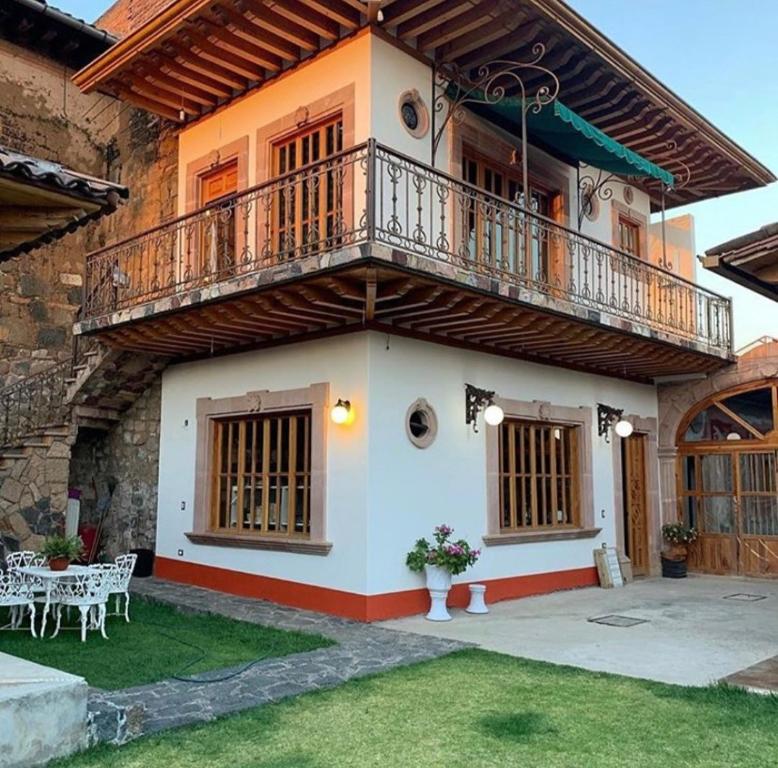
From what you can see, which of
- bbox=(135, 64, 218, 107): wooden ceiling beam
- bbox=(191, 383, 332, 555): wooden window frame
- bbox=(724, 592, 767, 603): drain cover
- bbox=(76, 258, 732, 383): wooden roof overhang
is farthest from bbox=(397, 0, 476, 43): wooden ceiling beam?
bbox=(724, 592, 767, 603): drain cover

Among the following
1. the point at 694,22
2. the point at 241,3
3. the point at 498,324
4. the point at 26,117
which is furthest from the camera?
the point at 694,22

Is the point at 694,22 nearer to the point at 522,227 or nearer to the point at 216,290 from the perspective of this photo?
the point at 522,227

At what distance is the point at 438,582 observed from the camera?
8961mm

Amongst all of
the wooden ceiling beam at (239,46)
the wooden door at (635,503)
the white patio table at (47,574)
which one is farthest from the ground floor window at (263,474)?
the wooden door at (635,503)

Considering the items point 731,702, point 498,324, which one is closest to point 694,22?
point 498,324

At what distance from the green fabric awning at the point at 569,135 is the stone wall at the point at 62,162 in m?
5.04

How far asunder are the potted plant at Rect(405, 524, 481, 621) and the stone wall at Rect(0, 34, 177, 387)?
20.9ft

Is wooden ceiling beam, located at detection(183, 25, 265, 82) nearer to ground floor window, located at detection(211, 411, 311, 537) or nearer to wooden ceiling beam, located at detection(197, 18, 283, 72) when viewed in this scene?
wooden ceiling beam, located at detection(197, 18, 283, 72)

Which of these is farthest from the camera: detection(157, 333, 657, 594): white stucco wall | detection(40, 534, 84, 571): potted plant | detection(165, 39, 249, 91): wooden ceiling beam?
detection(165, 39, 249, 91): wooden ceiling beam

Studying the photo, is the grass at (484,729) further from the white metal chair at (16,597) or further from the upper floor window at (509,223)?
the upper floor window at (509,223)

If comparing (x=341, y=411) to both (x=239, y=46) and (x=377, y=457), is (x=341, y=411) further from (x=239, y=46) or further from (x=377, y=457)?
(x=239, y=46)

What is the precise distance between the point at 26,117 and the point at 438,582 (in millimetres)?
9938

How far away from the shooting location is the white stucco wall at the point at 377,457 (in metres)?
8.91

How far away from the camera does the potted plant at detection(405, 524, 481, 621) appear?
8914 millimetres
